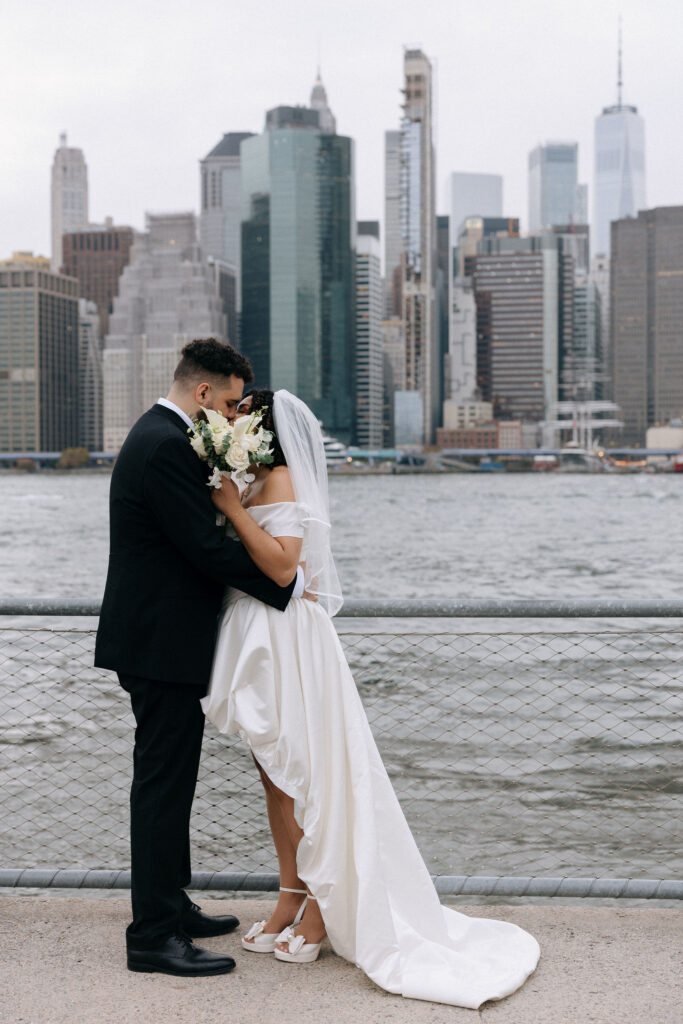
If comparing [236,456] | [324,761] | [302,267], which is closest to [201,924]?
[324,761]

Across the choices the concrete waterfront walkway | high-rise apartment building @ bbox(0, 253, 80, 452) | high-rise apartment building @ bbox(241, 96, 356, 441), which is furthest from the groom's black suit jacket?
high-rise apartment building @ bbox(0, 253, 80, 452)

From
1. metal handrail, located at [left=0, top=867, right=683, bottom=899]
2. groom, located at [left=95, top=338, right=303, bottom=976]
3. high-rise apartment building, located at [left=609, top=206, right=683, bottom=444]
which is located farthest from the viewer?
high-rise apartment building, located at [left=609, top=206, right=683, bottom=444]

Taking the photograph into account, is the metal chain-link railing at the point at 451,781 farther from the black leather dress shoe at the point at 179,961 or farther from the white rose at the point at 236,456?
the white rose at the point at 236,456

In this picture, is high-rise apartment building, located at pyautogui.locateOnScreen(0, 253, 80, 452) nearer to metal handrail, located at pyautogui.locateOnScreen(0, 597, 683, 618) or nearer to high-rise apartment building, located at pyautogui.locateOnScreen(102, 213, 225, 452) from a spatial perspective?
high-rise apartment building, located at pyautogui.locateOnScreen(102, 213, 225, 452)

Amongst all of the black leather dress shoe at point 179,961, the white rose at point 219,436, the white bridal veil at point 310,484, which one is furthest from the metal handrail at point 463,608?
the black leather dress shoe at point 179,961

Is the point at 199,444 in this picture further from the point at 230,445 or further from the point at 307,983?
the point at 307,983

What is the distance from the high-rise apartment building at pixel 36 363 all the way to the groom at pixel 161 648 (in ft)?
509

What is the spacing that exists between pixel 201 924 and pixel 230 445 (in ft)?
5.14

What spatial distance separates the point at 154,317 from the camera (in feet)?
585

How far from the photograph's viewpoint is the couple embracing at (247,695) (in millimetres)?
3379

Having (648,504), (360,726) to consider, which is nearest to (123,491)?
(360,726)

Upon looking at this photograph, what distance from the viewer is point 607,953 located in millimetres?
3508

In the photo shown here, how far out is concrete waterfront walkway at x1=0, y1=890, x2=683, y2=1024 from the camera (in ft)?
10.2

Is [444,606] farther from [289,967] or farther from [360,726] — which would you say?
[289,967]
